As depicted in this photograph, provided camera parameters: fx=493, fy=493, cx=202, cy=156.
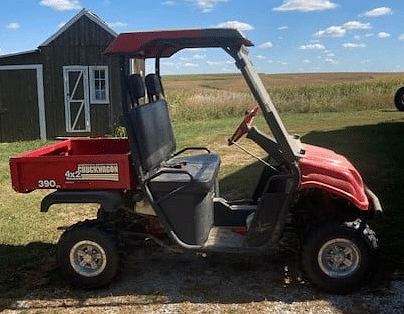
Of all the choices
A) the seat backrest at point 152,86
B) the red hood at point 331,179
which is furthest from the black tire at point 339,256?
the seat backrest at point 152,86

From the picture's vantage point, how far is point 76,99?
1523 cm

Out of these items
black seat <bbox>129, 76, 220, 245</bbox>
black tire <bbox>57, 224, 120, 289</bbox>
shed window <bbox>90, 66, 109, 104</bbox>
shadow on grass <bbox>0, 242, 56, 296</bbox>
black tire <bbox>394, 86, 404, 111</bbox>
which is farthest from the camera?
black tire <bbox>394, 86, 404, 111</bbox>

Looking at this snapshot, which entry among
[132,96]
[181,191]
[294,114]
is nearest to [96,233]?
[181,191]

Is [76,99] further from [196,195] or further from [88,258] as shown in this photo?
[196,195]

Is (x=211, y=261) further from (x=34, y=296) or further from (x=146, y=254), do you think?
(x=34, y=296)

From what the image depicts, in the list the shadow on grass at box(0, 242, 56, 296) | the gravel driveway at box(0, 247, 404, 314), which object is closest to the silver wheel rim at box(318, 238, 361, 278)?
the gravel driveway at box(0, 247, 404, 314)

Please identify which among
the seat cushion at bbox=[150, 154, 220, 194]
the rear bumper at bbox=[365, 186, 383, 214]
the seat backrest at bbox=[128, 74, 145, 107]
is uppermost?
the seat backrest at bbox=[128, 74, 145, 107]

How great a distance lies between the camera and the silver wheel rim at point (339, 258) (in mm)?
3984

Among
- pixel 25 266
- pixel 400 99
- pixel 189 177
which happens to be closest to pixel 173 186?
pixel 189 177

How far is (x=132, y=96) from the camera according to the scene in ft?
13.8

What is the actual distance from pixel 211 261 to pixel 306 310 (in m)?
1.27

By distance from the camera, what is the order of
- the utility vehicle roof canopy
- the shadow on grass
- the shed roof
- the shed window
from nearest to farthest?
1. the utility vehicle roof canopy
2. the shadow on grass
3. the shed roof
4. the shed window

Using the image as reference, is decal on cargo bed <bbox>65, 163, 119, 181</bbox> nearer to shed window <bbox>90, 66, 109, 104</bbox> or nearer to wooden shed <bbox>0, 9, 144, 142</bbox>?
wooden shed <bbox>0, 9, 144, 142</bbox>

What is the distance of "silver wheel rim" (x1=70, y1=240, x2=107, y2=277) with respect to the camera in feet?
13.9
